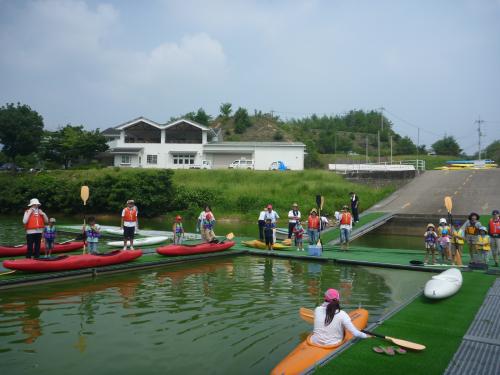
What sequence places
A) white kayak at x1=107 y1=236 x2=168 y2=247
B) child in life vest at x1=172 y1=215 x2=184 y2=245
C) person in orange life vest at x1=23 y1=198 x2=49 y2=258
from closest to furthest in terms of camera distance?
person in orange life vest at x1=23 y1=198 x2=49 y2=258, child in life vest at x1=172 y1=215 x2=184 y2=245, white kayak at x1=107 y1=236 x2=168 y2=247

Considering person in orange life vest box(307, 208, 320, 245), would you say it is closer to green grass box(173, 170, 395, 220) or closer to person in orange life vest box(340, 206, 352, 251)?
person in orange life vest box(340, 206, 352, 251)

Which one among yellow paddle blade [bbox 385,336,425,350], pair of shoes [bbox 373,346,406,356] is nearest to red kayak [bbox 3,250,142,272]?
pair of shoes [bbox 373,346,406,356]

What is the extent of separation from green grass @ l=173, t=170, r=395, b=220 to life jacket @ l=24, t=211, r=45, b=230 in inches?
843

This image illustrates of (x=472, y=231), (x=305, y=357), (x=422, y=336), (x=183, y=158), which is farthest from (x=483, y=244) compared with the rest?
(x=183, y=158)

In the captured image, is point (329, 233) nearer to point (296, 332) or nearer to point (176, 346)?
point (296, 332)

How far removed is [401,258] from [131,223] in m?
9.34

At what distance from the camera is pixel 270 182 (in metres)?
37.4

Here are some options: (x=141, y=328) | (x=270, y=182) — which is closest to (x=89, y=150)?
(x=270, y=182)

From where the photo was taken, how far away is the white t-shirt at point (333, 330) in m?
5.90

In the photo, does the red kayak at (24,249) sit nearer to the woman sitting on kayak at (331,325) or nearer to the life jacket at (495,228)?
the woman sitting on kayak at (331,325)

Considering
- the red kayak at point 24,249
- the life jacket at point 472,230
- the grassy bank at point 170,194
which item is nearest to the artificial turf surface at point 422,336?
the life jacket at point 472,230

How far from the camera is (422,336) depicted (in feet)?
21.7

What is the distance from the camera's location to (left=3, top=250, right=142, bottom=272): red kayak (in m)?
10.6

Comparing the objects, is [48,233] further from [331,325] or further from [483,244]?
[483,244]
